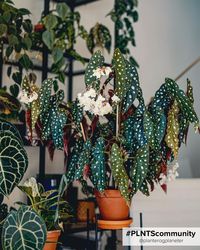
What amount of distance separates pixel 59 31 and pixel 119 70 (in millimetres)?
1196

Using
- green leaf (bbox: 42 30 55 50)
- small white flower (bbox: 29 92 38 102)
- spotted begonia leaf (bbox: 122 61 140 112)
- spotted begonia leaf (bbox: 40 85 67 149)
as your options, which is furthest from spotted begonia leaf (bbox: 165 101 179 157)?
green leaf (bbox: 42 30 55 50)

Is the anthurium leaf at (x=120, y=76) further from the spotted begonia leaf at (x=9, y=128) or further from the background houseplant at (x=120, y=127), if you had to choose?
the spotted begonia leaf at (x=9, y=128)

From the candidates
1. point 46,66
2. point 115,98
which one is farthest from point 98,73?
point 46,66

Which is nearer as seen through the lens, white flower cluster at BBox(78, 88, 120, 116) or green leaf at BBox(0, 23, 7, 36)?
white flower cluster at BBox(78, 88, 120, 116)

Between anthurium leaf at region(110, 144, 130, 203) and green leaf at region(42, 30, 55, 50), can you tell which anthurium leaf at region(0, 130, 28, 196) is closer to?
anthurium leaf at region(110, 144, 130, 203)

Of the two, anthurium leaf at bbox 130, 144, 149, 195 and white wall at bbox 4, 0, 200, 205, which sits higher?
white wall at bbox 4, 0, 200, 205

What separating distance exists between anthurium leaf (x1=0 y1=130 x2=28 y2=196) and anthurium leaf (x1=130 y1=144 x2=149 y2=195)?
1.52ft

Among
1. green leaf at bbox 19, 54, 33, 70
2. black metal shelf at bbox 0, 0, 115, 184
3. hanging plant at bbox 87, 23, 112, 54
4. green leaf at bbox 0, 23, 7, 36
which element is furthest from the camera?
hanging plant at bbox 87, 23, 112, 54

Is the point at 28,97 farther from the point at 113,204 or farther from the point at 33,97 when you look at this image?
the point at 113,204

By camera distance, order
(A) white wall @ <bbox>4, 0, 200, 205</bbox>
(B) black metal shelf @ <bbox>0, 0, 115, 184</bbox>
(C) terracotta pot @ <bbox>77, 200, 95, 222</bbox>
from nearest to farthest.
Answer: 1. (B) black metal shelf @ <bbox>0, 0, 115, 184</bbox>
2. (C) terracotta pot @ <bbox>77, 200, 95, 222</bbox>
3. (A) white wall @ <bbox>4, 0, 200, 205</bbox>

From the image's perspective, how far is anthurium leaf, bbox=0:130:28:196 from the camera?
4.96ft

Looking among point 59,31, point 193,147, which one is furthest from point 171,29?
point 59,31

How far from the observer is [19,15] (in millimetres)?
2143

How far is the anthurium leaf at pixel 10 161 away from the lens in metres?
1.51
